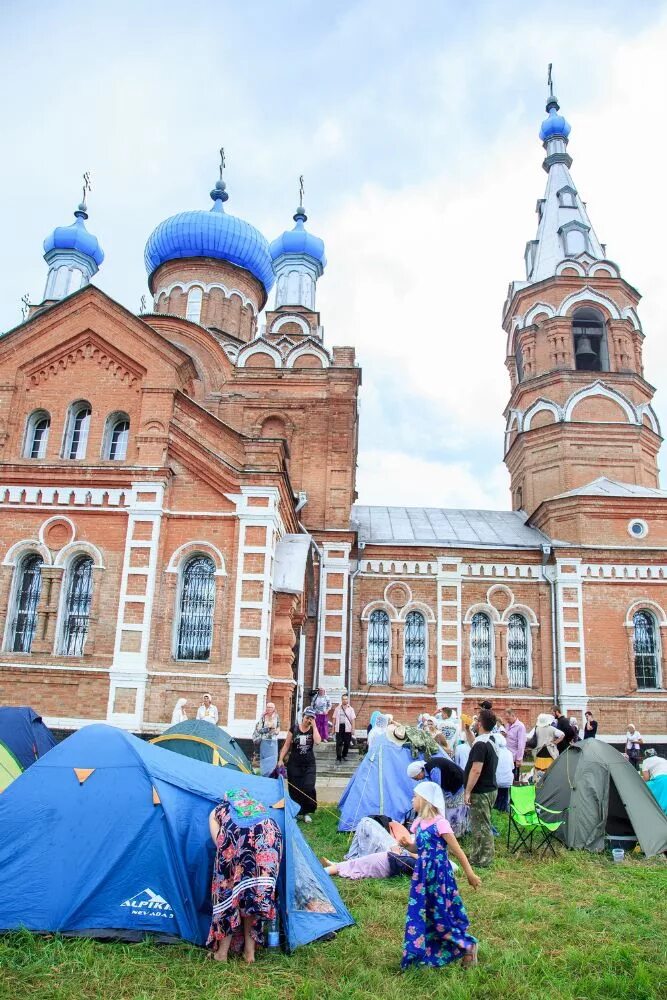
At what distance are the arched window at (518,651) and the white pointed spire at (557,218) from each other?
10.4 metres

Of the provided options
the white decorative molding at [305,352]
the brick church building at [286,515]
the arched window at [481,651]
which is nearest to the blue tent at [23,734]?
the brick church building at [286,515]

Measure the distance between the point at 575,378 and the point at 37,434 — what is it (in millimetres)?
14234

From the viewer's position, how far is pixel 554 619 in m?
17.9

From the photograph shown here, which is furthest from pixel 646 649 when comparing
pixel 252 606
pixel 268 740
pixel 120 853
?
pixel 120 853

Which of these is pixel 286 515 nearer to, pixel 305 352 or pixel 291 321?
pixel 305 352

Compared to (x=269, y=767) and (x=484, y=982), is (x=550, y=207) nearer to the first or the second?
(x=269, y=767)

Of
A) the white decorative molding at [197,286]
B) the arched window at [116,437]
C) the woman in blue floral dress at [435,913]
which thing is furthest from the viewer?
the white decorative molding at [197,286]

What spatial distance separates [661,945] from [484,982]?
144 cm

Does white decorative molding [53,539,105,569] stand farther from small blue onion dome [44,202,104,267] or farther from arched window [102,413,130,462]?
small blue onion dome [44,202,104,267]

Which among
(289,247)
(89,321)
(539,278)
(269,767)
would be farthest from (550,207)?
(269,767)

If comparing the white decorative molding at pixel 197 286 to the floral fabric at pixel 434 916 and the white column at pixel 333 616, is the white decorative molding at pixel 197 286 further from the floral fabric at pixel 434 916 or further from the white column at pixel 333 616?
the floral fabric at pixel 434 916

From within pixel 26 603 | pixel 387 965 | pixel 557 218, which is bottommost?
pixel 387 965

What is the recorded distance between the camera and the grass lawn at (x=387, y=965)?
13.6ft

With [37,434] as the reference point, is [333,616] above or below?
below
